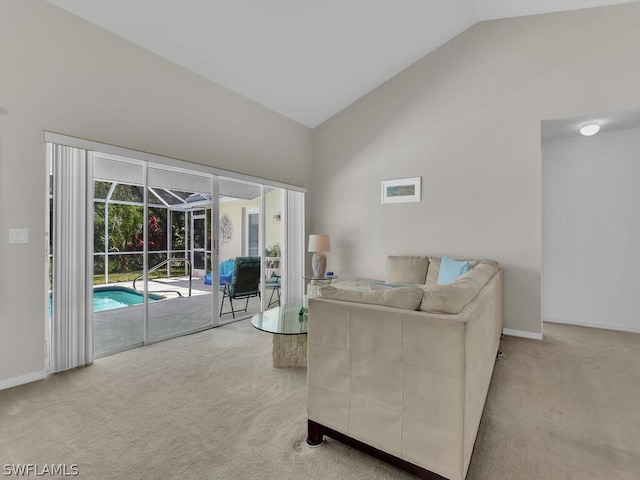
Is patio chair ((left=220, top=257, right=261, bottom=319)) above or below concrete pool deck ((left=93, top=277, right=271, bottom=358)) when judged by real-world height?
above

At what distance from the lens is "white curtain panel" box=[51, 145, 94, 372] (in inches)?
104

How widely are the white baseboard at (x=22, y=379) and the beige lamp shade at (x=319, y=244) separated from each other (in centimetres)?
324

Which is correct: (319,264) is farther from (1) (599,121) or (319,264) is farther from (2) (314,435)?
(1) (599,121)

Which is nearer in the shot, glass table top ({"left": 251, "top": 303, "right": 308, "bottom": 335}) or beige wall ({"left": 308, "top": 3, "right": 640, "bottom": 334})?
glass table top ({"left": 251, "top": 303, "right": 308, "bottom": 335})

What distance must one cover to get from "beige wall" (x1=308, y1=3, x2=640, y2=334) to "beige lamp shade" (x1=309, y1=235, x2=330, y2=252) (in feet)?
1.36

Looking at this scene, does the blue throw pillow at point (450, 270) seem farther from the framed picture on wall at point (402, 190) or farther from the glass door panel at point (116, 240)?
the glass door panel at point (116, 240)

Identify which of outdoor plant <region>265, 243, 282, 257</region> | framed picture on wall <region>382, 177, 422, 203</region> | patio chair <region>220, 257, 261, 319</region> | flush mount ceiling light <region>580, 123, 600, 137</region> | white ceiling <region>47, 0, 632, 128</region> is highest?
white ceiling <region>47, 0, 632, 128</region>

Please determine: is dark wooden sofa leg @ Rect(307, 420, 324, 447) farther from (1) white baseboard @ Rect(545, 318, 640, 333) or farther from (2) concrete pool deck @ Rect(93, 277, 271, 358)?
(1) white baseboard @ Rect(545, 318, 640, 333)

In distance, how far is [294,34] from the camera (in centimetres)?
338

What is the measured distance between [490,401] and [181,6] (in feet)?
13.4

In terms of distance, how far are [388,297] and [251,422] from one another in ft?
3.93

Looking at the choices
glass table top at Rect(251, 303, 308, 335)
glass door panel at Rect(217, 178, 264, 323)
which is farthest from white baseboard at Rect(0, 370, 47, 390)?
glass door panel at Rect(217, 178, 264, 323)

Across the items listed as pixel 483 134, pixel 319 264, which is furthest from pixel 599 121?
A: pixel 319 264

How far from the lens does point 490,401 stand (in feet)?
7.29
